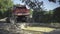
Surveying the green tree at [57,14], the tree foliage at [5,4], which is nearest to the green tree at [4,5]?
the tree foliage at [5,4]

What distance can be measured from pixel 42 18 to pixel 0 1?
17.5 m

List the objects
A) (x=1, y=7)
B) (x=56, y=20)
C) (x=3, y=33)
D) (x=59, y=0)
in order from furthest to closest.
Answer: (x=1, y=7) → (x=56, y=20) → (x=59, y=0) → (x=3, y=33)

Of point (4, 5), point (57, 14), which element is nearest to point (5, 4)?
point (4, 5)

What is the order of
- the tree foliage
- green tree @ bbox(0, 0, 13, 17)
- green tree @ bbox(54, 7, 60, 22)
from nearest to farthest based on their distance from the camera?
1. green tree @ bbox(54, 7, 60, 22)
2. green tree @ bbox(0, 0, 13, 17)
3. the tree foliage

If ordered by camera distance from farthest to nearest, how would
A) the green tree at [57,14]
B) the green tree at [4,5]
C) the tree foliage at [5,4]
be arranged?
1. the tree foliage at [5,4]
2. the green tree at [4,5]
3. the green tree at [57,14]

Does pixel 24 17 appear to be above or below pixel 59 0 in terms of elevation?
below

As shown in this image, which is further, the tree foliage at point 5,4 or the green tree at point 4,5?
the tree foliage at point 5,4

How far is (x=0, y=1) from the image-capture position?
48094 mm

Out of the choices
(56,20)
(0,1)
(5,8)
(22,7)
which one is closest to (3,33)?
(22,7)

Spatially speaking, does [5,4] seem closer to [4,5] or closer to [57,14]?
[4,5]

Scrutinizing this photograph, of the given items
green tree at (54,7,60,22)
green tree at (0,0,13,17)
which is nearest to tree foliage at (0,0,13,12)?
green tree at (0,0,13,17)

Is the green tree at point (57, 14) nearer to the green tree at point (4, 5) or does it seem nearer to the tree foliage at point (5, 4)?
the green tree at point (4, 5)

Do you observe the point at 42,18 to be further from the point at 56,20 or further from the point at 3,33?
the point at 3,33

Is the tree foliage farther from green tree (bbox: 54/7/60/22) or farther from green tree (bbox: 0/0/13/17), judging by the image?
green tree (bbox: 54/7/60/22)
